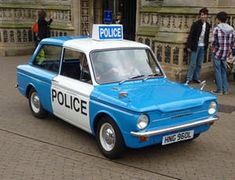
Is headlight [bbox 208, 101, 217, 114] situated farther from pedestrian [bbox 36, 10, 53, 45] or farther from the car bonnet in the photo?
pedestrian [bbox 36, 10, 53, 45]

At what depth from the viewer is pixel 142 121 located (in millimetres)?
4996

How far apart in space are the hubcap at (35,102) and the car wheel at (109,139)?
7.11 feet

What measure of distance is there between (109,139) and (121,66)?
1.22 m

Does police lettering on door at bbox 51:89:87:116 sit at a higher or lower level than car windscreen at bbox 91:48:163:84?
lower

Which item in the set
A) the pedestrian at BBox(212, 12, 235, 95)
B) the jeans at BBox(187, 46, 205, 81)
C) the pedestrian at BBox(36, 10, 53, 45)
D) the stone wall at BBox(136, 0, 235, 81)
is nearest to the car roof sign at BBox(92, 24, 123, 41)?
the pedestrian at BBox(212, 12, 235, 95)

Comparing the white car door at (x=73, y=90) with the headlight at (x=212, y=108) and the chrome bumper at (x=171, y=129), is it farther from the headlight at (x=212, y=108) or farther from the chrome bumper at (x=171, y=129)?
the headlight at (x=212, y=108)

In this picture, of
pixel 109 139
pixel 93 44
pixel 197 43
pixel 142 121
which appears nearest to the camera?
pixel 142 121

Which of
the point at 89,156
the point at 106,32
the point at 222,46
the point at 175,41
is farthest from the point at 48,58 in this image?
the point at 175,41

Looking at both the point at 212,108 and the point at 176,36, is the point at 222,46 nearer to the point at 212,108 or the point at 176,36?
the point at 176,36

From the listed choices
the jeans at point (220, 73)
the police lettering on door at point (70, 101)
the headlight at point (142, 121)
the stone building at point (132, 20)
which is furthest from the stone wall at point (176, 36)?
the headlight at point (142, 121)

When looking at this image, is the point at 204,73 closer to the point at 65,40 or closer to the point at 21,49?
the point at 65,40

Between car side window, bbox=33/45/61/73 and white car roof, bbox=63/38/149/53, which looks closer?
white car roof, bbox=63/38/149/53

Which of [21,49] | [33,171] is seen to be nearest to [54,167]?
[33,171]

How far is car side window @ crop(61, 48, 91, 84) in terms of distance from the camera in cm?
611
